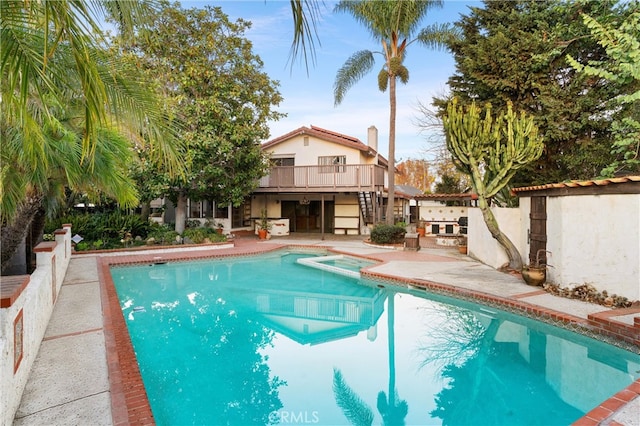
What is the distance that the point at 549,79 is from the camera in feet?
37.5

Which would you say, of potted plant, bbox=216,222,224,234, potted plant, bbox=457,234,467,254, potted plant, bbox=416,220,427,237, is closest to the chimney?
potted plant, bbox=416,220,427,237

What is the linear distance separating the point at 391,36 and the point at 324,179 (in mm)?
7508

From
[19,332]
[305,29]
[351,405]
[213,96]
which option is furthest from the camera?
[213,96]

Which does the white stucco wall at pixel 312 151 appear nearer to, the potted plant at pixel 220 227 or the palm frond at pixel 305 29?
the potted plant at pixel 220 227

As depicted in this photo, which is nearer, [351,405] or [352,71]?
[351,405]

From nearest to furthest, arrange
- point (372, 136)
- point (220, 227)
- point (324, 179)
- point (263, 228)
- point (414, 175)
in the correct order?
1. point (220, 227)
2. point (324, 179)
3. point (263, 228)
4. point (372, 136)
5. point (414, 175)

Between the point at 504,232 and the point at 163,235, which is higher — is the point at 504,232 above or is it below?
above

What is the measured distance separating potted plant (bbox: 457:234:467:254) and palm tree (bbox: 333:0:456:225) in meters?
3.28

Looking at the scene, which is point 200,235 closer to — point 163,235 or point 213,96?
point 163,235

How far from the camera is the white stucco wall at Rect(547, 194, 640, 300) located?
6.32 meters

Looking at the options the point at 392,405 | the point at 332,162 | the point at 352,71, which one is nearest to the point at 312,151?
the point at 332,162

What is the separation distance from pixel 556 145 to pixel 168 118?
12.5 metres

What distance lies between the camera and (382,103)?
57.6ft

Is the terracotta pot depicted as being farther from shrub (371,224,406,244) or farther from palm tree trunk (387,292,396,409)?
shrub (371,224,406,244)
